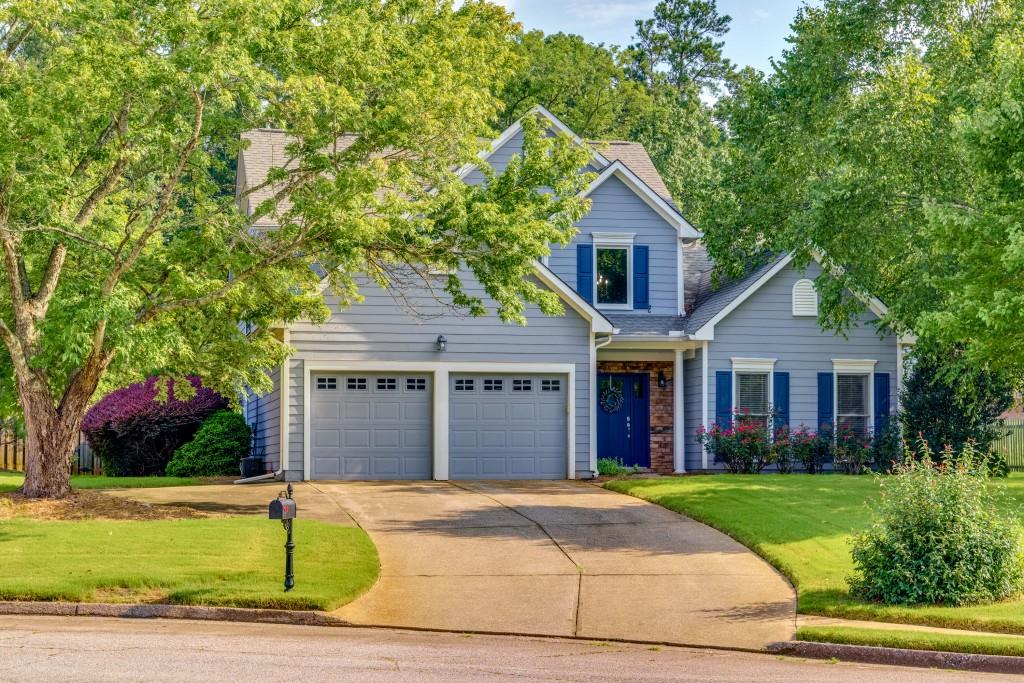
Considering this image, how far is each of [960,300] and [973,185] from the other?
15.6 feet

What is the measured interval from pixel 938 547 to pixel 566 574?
13.7 ft

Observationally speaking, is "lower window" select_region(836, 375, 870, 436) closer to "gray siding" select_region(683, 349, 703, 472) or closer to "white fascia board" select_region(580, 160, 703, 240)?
"gray siding" select_region(683, 349, 703, 472)

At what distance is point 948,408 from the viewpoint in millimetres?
25328

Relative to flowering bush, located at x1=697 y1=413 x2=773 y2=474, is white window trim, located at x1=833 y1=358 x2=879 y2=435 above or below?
above

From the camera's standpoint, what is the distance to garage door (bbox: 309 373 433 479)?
2364cm

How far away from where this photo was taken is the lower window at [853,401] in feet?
86.6

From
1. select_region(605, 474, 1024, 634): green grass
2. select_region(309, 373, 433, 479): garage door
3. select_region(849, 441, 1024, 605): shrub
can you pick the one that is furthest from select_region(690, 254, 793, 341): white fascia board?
select_region(849, 441, 1024, 605): shrub

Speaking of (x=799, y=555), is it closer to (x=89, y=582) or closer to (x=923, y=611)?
(x=923, y=611)

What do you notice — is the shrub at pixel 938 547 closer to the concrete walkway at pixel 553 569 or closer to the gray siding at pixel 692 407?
the concrete walkway at pixel 553 569

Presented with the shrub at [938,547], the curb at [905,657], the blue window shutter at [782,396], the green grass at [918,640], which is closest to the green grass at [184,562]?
the curb at [905,657]

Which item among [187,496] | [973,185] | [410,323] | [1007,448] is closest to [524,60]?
[410,323]

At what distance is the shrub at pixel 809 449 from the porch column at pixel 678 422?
89.9 inches

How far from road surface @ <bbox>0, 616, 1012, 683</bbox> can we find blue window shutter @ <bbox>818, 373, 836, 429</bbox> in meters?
15.5

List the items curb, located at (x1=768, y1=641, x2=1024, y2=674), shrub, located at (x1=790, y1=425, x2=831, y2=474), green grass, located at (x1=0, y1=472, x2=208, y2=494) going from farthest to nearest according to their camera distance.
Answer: shrub, located at (x1=790, y1=425, x2=831, y2=474) → green grass, located at (x1=0, y1=472, x2=208, y2=494) → curb, located at (x1=768, y1=641, x2=1024, y2=674)
